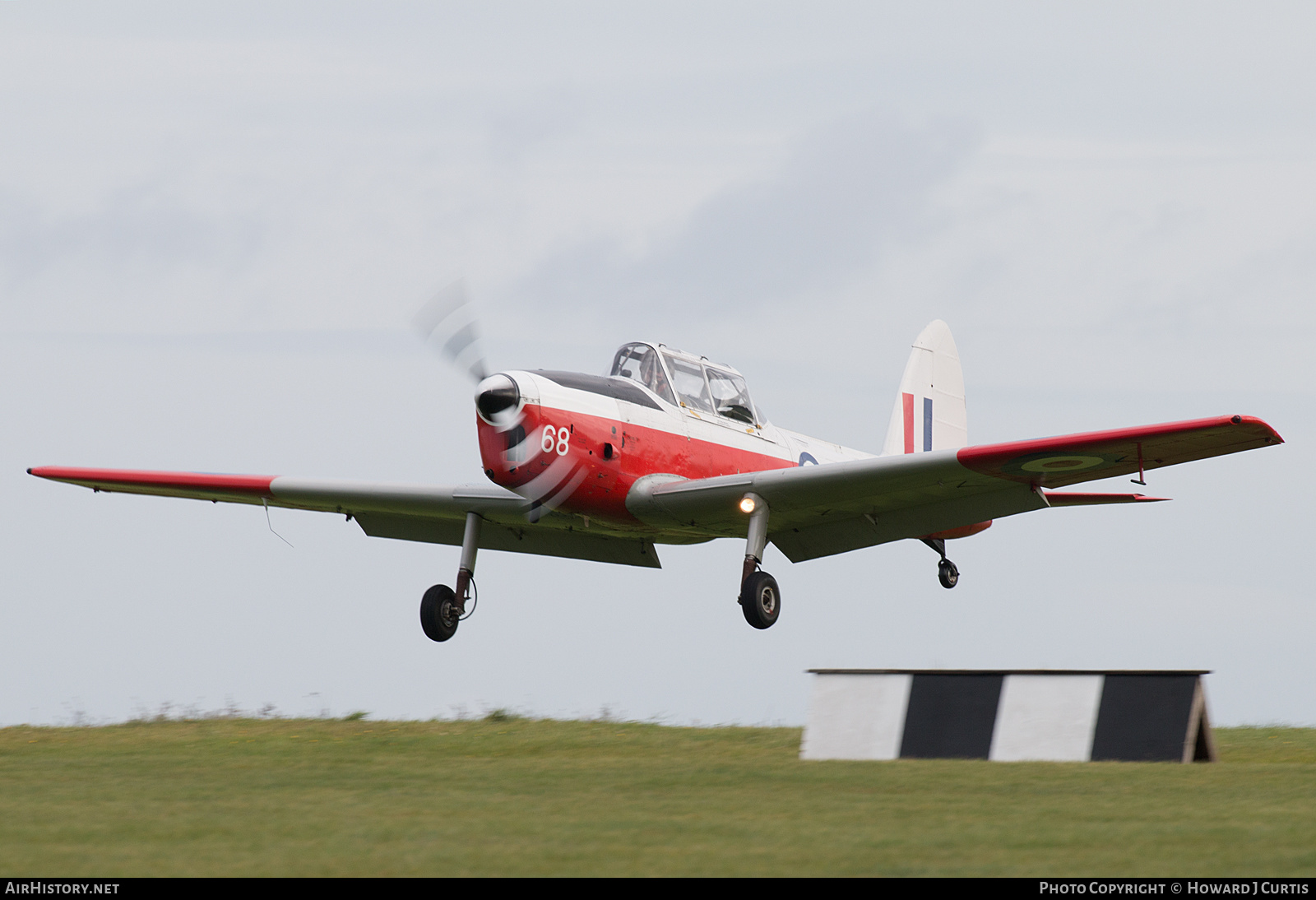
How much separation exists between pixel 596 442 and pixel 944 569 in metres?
6.67

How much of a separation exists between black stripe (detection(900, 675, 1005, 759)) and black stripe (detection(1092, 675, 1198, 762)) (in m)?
0.73

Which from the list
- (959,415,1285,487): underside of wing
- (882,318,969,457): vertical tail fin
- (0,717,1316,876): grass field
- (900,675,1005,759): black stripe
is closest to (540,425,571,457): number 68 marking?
(0,717,1316,876): grass field

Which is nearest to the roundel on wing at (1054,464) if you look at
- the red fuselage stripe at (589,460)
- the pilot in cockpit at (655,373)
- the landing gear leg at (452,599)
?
the red fuselage stripe at (589,460)

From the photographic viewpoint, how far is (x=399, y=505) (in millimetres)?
15727

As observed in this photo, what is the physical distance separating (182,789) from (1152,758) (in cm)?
605

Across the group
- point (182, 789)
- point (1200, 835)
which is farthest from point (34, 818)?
point (1200, 835)

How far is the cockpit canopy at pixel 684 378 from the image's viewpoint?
47.5 feet

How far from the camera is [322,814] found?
6875 mm

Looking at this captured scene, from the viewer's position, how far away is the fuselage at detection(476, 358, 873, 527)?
43.2ft

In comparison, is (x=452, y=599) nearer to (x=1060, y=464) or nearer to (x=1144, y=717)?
(x=1060, y=464)

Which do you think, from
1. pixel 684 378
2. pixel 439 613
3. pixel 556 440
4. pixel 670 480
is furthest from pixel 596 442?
pixel 439 613

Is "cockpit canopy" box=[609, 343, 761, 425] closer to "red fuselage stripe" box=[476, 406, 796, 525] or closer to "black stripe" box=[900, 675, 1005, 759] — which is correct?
"red fuselage stripe" box=[476, 406, 796, 525]

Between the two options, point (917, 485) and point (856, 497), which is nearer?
point (917, 485)
